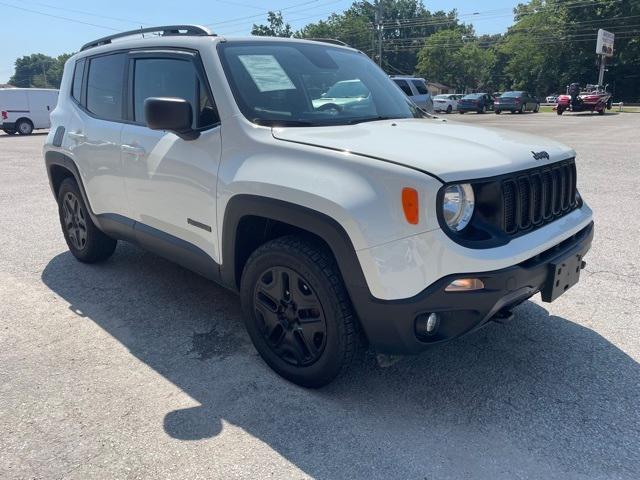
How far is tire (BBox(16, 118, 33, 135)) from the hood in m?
26.1

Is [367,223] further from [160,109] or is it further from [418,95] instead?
[418,95]

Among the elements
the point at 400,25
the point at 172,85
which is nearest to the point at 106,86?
the point at 172,85

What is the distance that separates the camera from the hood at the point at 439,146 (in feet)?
7.75

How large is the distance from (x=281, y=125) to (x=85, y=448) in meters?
1.90

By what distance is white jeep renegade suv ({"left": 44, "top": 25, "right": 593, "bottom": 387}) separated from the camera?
233 cm

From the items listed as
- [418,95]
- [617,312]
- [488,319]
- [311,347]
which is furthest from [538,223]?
[418,95]

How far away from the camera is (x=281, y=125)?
295cm

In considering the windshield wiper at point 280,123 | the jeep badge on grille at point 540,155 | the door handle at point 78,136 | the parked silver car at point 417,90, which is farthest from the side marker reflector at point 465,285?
the parked silver car at point 417,90

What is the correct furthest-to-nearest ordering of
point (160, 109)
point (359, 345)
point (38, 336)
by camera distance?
point (38, 336)
point (160, 109)
point (359, 345)

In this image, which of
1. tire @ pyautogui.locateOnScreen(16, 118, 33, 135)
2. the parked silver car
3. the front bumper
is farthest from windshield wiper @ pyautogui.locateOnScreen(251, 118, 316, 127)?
tire @ pyautogui.locateOnScreen(16, 118, 33, 135)

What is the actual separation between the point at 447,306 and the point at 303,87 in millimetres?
1714

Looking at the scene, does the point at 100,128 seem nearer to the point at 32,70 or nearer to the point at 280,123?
the point at 280,123

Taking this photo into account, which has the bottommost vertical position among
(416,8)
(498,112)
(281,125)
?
(498,112)

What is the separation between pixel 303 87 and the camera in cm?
330
